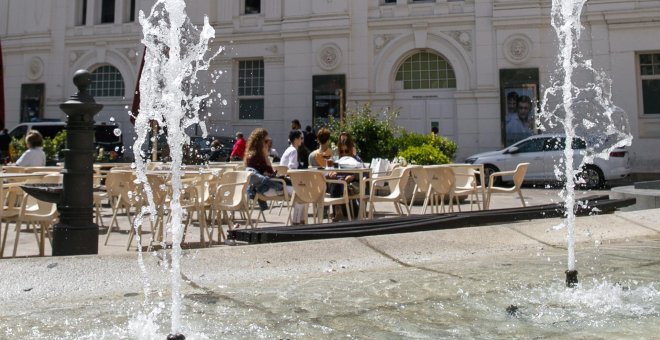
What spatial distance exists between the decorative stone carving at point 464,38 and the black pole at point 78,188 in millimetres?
17366

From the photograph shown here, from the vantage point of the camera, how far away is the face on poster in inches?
796

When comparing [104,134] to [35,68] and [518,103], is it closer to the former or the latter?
[35,68]

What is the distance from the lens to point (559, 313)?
3.53 m

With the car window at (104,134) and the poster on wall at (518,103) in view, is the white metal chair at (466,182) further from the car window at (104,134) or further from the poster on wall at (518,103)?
the car window at (104,134)

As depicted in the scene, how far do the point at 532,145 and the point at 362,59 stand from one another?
770 centimetres

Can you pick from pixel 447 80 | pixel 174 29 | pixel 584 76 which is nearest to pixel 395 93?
pixel 447 80

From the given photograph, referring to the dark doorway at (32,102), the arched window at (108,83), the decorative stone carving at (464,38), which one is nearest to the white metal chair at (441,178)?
the decorative stone carving at (464,38)

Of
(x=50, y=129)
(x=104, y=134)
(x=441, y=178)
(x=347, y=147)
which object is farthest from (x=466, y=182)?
(x=50, y=129)

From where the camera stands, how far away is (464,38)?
21297 mm

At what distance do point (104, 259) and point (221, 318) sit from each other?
4.84 ft

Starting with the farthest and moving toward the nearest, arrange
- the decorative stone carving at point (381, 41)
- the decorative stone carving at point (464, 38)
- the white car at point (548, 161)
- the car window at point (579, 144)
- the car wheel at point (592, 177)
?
the decorative stone carving at point (381, 41), the decorative stone carving at point (464, 38), the car wheel at point (592, 177), the white car at point (548, 161), the car window at point (579, 144)

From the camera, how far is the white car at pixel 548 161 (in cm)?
1634

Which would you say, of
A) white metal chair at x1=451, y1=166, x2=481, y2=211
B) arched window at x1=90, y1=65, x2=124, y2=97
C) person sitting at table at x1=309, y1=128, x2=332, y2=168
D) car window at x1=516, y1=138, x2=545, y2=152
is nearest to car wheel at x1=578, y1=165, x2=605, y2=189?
car window at x1=516, y1=138, x2=545, y2=152

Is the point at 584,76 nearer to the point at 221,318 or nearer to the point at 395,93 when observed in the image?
the point at 395,93
